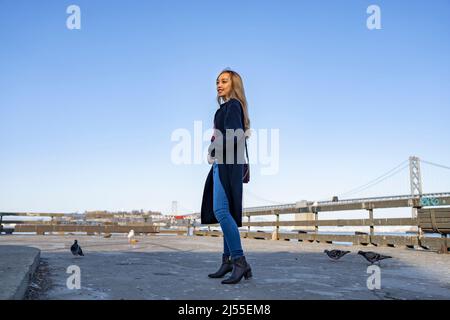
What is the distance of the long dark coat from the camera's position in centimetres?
338

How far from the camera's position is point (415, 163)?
104 meters

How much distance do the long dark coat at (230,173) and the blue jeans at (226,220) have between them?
0.05 meters

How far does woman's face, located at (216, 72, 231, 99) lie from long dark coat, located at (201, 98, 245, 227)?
16cm

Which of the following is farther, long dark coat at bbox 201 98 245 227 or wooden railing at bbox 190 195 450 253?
wooden railing at bbox 190 195 450 253

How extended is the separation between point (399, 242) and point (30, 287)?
26.8 ft

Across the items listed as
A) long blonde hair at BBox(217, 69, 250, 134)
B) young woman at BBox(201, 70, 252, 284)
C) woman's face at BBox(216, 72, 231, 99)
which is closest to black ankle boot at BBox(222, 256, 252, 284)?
young woman at BBox(201, 70, 252, 284)

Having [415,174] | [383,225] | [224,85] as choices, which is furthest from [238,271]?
[415,174]

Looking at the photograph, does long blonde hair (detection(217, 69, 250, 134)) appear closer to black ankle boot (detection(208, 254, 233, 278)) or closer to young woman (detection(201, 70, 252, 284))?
young woman (detection(201, 70, 252, 284))

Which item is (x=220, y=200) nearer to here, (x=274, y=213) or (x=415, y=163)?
(x=274, y=213)

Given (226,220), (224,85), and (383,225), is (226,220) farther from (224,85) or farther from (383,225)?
(383,225)

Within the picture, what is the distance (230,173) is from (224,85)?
0.95 m

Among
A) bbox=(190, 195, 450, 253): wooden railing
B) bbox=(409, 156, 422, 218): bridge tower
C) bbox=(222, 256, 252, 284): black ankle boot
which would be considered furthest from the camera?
bbox=(409, 156, 422, 218): bridge tower

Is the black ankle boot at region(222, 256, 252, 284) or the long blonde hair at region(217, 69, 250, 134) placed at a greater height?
the long blonde hair at region(217, 69, 250, 134)
